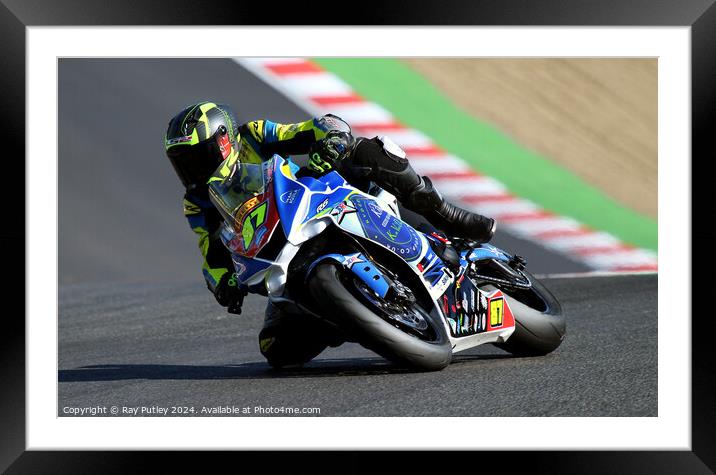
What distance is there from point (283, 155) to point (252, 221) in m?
0.54

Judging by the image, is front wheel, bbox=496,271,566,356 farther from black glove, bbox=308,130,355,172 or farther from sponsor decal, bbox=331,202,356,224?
black glove, bbox=308,130,355,172

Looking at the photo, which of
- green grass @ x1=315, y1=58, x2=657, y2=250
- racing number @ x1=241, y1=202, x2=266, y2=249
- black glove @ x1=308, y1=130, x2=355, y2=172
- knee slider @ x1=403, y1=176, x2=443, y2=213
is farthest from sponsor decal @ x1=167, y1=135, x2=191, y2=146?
green grass @ x1=315, y1=58, x2=657, y2=250

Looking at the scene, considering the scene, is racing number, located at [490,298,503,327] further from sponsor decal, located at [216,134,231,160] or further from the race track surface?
sponsor decal, located at [216,134,231,160]

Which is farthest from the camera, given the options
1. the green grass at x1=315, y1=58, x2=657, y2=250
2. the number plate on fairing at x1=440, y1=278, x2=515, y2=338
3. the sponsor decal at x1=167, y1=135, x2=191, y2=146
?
the green grass at x1=315, y1=58, x2=657, y2=250

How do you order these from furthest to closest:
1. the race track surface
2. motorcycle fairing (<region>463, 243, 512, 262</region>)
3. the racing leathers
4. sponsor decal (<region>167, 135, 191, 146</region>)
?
motorcycle fairing (<region>463, 243, 512, 262</region>), the racing leathers, sponsor decal (<region>167, 135, 191, 146</region>), the race track surface

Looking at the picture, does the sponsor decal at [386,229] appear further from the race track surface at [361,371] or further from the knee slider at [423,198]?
the race track surface at [361,371]

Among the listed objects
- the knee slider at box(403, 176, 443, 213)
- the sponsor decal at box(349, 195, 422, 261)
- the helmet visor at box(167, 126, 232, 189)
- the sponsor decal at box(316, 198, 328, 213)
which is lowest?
the sponsor decal at box(349, 195, 422, 261)

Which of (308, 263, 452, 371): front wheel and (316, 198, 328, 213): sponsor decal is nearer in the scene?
(308, 263, 452, 371): front wheel

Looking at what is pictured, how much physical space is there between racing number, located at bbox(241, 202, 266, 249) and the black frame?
109 cm

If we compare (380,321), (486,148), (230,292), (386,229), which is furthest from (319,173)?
(486,148)

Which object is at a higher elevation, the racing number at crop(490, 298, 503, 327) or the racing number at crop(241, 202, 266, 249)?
the racing number at crop(241, 202, 266, 249)

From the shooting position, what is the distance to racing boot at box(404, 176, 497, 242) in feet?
21.0
